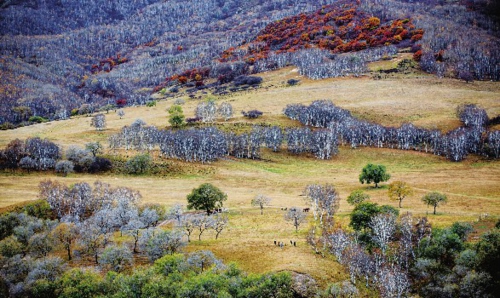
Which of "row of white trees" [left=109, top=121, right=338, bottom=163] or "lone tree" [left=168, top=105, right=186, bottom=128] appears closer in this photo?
"row of white trees" [left=109, top=121, right=338, bottom=163]

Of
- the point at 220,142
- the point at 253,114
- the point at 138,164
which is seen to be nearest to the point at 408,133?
the point at 253,114

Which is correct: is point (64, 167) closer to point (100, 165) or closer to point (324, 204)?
point (100, 165)

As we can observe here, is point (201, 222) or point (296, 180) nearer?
point (201, 222)

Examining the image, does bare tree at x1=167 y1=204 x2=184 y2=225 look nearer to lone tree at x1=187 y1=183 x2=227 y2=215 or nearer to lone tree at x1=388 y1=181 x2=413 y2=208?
lone tree at x1=187 y1=183 x2=227 y2=215

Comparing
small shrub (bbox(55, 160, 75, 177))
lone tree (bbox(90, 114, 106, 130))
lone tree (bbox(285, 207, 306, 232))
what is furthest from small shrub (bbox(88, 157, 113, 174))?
lone tree (bbox(285, 207, 306, 232))

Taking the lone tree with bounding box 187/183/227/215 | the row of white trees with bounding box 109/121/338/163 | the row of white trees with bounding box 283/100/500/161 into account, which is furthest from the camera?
the row of white trees with bounding box 109/121/338/163

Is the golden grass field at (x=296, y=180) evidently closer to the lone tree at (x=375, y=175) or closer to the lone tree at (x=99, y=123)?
the lone tree at (x=99, y=123)

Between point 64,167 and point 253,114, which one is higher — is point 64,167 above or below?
below

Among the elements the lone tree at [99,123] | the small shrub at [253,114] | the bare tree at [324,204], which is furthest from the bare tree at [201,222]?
the lone tree at [99,123]

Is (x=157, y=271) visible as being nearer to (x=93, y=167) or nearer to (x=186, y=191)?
(x=186, y=191)
